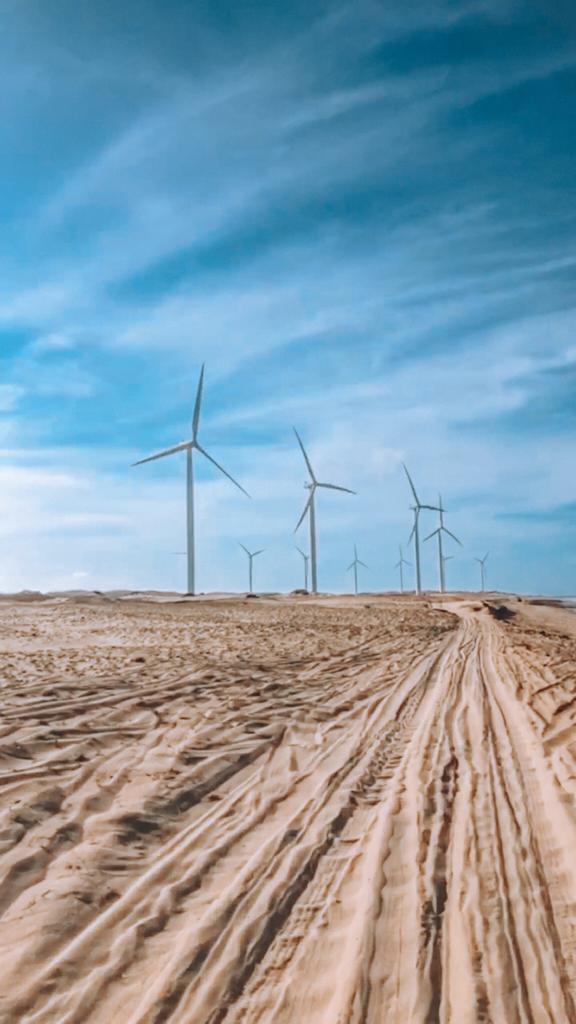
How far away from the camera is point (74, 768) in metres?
8.20

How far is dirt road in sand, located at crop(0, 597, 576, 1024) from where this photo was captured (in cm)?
425

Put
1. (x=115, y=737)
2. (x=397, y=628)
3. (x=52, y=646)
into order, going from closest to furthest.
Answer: (x=115, y=737)
(x=52, y=646)
(x=397, y=628)

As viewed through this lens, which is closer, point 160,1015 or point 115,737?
point 160,1015

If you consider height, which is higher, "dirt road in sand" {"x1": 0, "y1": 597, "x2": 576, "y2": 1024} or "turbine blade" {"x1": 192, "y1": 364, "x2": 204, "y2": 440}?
"turbine blade" {"x1": 192, "y1": 364, "x2": 204, "y2": 440}

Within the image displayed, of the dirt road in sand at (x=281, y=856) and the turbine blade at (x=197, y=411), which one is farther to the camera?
the turbine blade at (x=197, y=411)

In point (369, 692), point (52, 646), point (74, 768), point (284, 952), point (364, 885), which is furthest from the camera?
point (52, 646)

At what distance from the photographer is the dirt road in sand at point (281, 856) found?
425 cm

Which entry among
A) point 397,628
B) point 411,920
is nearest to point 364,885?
point 411,920

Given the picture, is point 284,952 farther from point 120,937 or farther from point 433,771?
point 433,771

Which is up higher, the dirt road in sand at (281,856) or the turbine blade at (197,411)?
the turbine blade at (197,411)

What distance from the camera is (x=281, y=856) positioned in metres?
6.11

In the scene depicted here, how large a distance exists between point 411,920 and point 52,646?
18825 mm

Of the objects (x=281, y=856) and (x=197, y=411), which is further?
(x=197, y=411)

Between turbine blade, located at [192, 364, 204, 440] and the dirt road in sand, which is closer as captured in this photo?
the dirt road in sand
